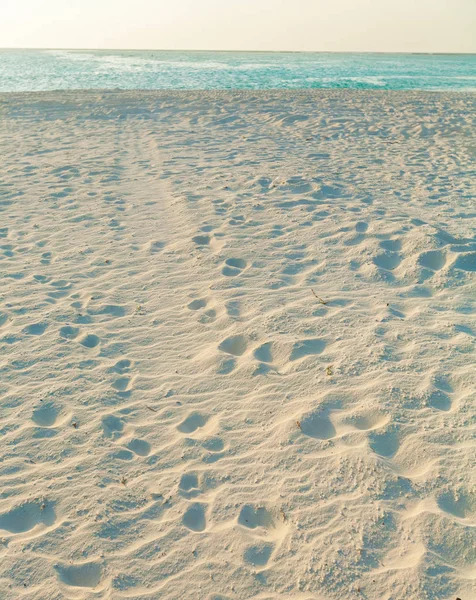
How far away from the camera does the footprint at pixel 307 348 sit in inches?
167

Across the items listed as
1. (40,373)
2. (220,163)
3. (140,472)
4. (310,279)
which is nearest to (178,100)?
(220,163)

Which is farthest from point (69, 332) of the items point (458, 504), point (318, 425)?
point (458, 504)

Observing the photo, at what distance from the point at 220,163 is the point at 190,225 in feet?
10.2

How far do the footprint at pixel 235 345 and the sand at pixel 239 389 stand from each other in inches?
0.9

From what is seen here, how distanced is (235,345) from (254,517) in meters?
1.65

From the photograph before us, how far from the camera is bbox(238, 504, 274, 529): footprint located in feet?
9.65

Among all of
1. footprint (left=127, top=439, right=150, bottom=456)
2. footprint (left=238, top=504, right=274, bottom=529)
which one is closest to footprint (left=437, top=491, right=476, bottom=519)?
footprint (left=238, top=504, right=274, bottom=529)

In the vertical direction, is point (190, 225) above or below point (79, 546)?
above

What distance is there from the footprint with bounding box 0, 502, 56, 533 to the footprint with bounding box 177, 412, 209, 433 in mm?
945

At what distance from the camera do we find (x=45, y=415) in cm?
370

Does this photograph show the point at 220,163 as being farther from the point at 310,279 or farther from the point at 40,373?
the point at 40,373

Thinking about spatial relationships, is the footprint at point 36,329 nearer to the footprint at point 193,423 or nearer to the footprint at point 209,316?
the footprint at point 209,316

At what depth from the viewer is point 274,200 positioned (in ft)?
24.3

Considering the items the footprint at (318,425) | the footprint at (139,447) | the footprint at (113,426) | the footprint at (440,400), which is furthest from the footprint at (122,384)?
the footprint at (440,400)
